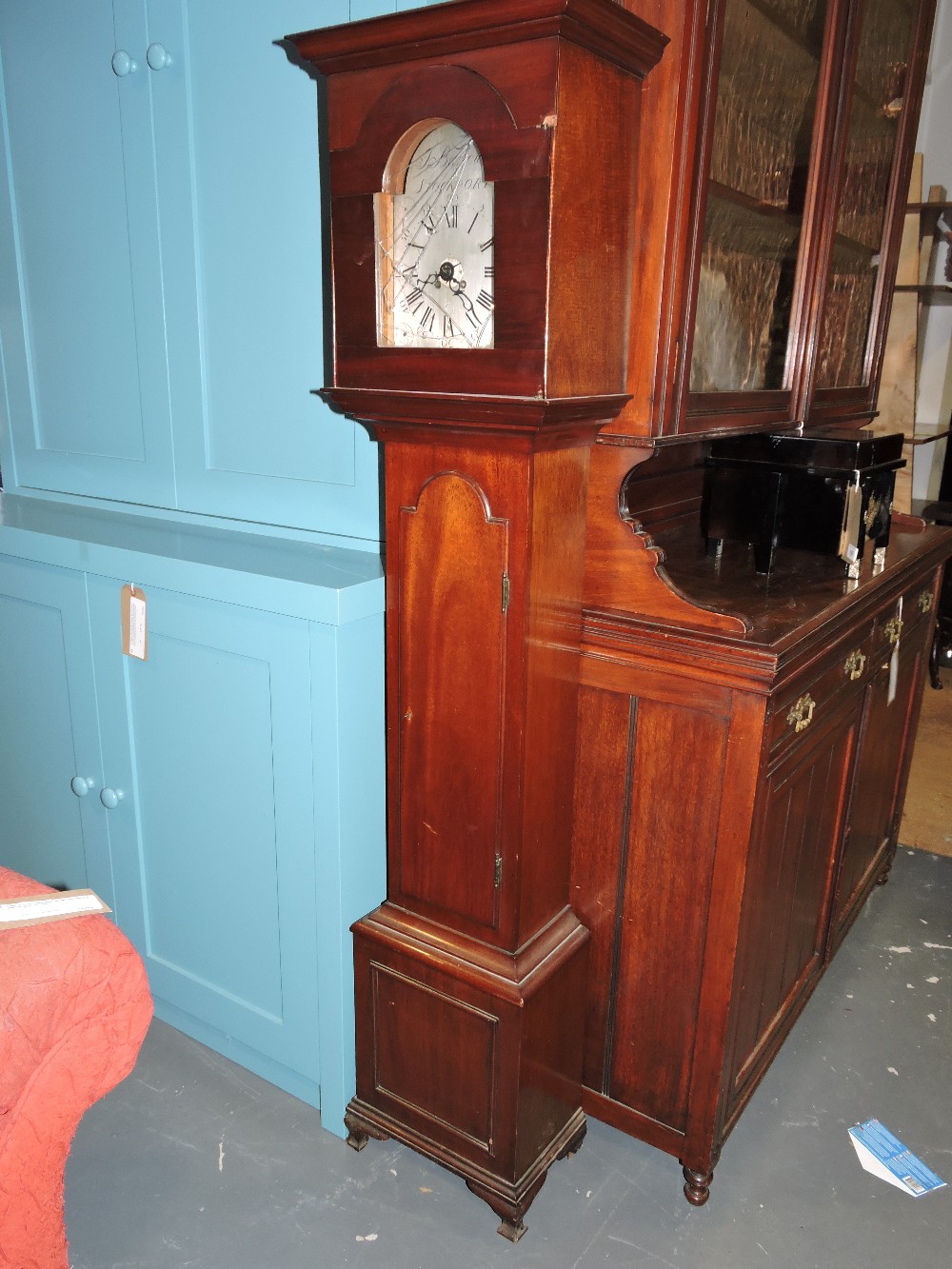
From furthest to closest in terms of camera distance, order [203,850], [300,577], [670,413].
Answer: [203,850]
[300,577]
[670,413]

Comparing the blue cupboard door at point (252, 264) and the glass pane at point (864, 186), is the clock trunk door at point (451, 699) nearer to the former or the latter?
the blue cupboard door at point (252, 264)

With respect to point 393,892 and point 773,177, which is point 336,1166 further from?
point 773,177

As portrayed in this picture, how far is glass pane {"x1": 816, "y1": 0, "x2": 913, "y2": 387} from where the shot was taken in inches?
70.2

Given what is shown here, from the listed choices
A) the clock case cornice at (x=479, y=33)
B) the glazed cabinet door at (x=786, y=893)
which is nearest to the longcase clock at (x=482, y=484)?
the clock case cornice at (x=479, y=33)

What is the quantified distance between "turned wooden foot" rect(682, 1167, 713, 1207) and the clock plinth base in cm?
21

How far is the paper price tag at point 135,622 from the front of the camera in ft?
5.63

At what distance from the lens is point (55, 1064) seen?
0.99 meters

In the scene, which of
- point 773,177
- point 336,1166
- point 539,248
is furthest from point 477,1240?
point 773,177

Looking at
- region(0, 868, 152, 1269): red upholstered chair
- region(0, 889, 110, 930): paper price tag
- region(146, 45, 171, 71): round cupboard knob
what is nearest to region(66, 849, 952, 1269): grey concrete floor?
region(0, 868, 152, 1269): red upholstered chair

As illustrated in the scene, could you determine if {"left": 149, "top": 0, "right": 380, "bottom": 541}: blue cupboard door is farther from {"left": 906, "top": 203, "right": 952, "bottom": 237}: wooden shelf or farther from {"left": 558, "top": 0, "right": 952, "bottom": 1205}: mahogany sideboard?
{"left": 906, "top": 203, "right": 952, "bottom": 237}: wooden shelf

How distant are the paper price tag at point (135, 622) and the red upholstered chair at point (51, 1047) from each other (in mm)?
743

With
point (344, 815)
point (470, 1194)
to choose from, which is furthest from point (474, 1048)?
point (344, 815)

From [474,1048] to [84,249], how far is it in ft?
5.49

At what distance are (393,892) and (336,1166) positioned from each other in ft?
1.66
